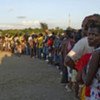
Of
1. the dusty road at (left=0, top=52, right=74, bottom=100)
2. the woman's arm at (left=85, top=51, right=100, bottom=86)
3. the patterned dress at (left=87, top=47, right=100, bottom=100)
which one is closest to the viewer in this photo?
the woman's arm at (left=85, top=51, right=100, bottom=86)

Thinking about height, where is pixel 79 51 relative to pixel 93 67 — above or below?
below

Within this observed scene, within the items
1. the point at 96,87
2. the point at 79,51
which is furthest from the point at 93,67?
the point at 79,51

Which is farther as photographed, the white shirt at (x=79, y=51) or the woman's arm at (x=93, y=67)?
the white shirt at (x=79, y=51)

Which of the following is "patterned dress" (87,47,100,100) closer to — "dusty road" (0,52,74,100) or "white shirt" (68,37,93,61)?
"white shirt" (68,37,93,61)

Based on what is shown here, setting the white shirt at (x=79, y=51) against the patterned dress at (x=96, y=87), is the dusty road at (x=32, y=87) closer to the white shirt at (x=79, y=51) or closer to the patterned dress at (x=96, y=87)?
the white shirt at (x=79, y=51)

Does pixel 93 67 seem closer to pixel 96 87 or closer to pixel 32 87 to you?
pixel 96 87

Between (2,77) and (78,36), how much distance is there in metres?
5.51

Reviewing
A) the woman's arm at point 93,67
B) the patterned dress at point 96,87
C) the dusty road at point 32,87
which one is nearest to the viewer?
the woman's arm at point 93,67

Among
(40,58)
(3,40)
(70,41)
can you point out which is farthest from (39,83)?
(3,40)

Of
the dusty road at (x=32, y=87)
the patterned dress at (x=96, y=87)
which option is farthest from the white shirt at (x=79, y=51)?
the dusty road at (x=32, y=87)

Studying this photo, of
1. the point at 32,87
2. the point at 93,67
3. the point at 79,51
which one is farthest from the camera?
the point at 32,87

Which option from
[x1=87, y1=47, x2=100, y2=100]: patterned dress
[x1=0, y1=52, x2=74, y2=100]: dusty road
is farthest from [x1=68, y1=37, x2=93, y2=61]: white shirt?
[x1=0, y1=52, x2=74, y2=100]: dusty road

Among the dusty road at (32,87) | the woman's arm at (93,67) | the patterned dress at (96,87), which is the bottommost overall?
the dusty road at (32,87)

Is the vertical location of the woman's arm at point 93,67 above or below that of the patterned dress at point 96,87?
above
